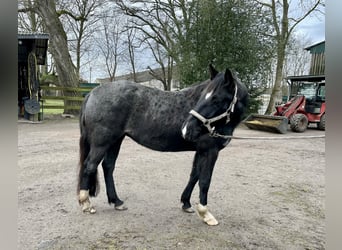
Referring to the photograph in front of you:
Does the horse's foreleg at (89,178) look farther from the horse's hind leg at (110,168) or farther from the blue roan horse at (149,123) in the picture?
the horse's hind leg at (110,168)

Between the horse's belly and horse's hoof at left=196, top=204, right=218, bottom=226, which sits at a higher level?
the horse's belly

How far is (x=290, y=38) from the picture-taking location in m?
12.5

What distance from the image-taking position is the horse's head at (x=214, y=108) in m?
2.29

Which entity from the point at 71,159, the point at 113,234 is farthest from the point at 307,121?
the point at 113,234

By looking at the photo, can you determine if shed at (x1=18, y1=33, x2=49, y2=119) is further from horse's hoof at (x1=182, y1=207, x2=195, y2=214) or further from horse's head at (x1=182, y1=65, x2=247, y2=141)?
horse's head at (x1=182, y1=65, x2=247, y2=141)

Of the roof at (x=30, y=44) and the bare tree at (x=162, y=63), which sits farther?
the bare tree at (x=162, y=63)

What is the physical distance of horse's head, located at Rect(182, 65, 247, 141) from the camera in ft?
7.50

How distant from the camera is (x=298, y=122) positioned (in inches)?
363

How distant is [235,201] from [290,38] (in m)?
11.5

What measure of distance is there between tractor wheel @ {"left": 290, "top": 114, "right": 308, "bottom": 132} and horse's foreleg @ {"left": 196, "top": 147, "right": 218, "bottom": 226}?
7678 millimetres

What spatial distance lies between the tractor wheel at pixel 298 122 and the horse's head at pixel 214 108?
7.77m

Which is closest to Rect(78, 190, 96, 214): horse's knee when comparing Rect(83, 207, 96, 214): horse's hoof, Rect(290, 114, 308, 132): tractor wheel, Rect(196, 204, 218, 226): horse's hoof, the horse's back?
Rect(83, 207, 96, 214): horse's hoof

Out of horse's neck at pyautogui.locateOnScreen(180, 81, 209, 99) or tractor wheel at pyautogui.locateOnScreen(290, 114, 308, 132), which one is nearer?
horse's neck at pyautogui.locateOnScreen(180, 81, 209, 99)

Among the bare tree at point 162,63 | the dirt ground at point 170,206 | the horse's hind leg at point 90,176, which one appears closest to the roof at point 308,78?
the dirt ground at point 170,206
